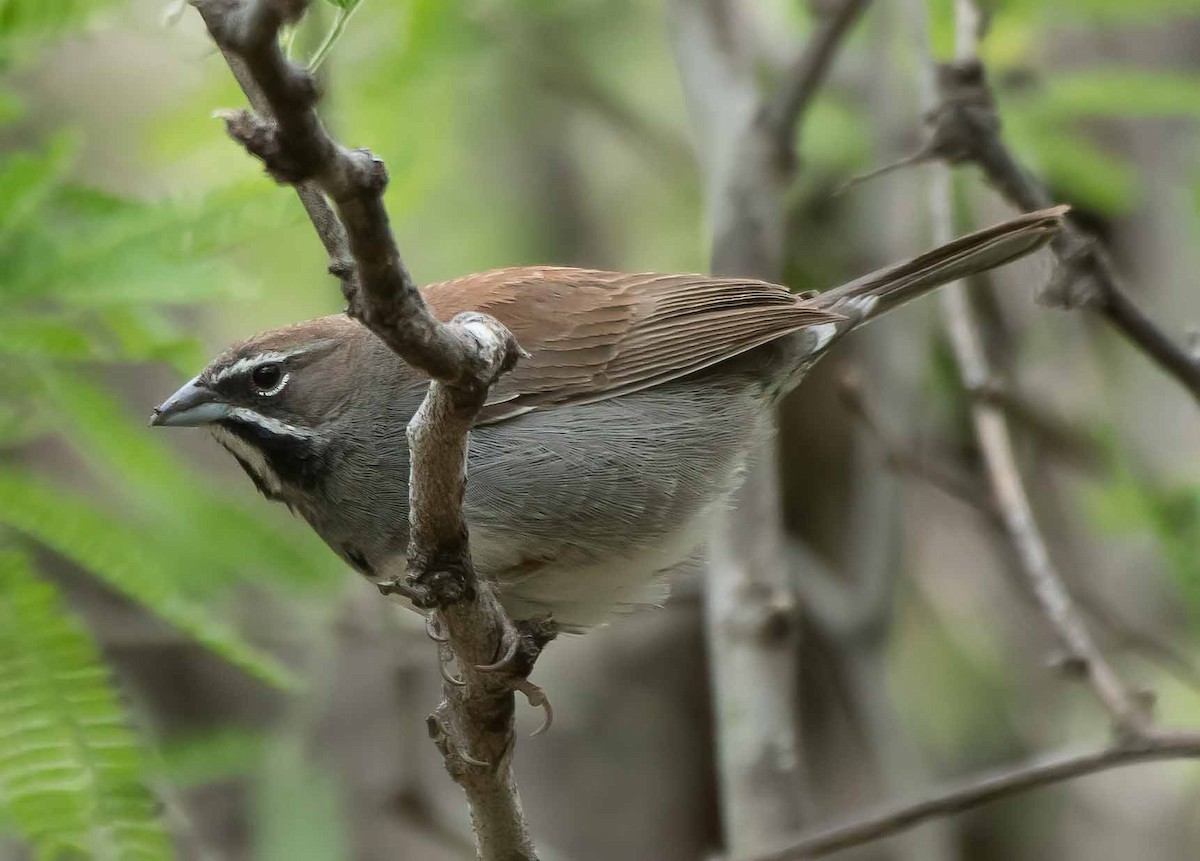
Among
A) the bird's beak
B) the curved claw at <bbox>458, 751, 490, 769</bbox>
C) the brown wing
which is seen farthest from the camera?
the brown wing

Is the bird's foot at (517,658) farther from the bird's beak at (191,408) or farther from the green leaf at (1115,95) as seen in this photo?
the green leaf at (1115,95)

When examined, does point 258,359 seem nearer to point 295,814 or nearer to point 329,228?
point 329,228

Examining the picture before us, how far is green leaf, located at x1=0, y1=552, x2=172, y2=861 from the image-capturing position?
9.62 feet

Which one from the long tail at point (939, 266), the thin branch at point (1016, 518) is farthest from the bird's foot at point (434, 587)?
the long tail at point (939, 266)

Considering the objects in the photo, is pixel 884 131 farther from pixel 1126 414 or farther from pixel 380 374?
pixel 380 374

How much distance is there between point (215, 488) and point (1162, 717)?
3.83m

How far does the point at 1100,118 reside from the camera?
703 centimetres

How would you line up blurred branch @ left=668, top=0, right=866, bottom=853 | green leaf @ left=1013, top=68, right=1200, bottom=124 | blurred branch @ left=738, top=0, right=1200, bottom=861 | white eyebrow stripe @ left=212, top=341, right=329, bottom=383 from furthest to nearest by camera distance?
green leaf @ left=1013, top=68, right=1200, bottom=124
blurred branch @ left=668, top=0, right=866, bottom=853
white eyebrow stripe @ left=212, top=341, right=329, bottom=383
blurred branch @ left=738, top=0, right=1200, bottom=861

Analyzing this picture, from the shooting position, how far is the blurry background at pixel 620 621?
333 centimetres

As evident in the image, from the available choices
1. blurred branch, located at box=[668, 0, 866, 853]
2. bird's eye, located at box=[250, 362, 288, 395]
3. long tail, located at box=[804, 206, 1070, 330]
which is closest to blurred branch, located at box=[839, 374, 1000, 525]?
long tail, located at box=[804, 206, 1070, 330]

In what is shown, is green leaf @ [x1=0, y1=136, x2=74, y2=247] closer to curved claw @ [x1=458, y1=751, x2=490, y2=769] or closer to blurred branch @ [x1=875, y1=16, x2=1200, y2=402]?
curved claw @ [x1=458, y1=751, x2=490, y2=769]

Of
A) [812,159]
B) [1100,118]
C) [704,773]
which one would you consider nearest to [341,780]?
[704,773]

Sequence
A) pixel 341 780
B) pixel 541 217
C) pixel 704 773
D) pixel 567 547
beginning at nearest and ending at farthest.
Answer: pixel 567 547, pixel 341 780, pixel 704 773, pixel 541 217

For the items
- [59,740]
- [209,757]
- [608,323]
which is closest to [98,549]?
[59,740]
